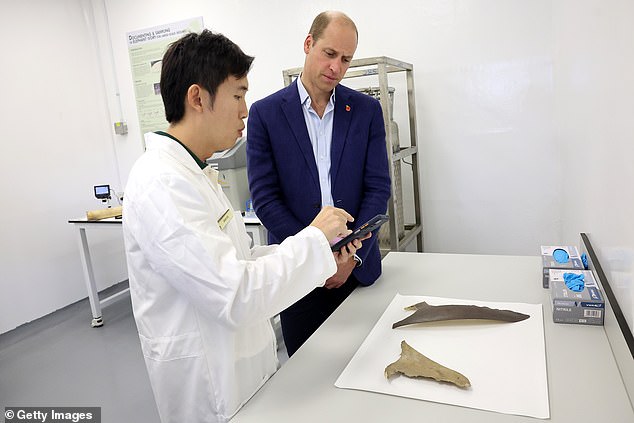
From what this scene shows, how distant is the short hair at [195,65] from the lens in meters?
0.91

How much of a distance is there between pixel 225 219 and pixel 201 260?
0.66 feet

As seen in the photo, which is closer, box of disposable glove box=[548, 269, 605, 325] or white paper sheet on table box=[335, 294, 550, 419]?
white paper sheet on table box=[335, 294, 550, 419]

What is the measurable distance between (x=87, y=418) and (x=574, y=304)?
6.26 ft

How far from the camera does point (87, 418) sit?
1.92 m

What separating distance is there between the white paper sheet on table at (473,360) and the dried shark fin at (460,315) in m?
0.01

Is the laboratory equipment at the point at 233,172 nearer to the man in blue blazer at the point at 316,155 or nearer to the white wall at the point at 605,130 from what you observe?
the man in blue blazer at the point at 316,155

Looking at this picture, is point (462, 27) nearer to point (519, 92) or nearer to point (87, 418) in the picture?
point (519, 92)

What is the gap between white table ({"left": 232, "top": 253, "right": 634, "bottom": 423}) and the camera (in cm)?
74

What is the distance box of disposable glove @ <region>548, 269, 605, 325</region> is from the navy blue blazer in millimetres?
600

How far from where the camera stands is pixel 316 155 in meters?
1.51

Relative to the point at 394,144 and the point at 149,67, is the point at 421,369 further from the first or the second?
the point at 149,67

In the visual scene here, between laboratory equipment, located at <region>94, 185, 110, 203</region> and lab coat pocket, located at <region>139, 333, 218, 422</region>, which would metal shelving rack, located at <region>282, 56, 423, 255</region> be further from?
laboratory equipment, located at <region>94, 185, 110, 203</region>

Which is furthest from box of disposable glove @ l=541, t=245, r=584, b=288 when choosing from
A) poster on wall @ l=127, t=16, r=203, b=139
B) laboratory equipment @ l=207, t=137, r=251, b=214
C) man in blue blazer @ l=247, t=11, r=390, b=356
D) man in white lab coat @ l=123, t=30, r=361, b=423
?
poster on wall @ l=127, t=16, r=203, b=139

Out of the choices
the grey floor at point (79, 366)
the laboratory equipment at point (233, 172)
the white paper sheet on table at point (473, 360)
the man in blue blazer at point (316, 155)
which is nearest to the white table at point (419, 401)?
the white paper sheet on table at point (473, 360)
